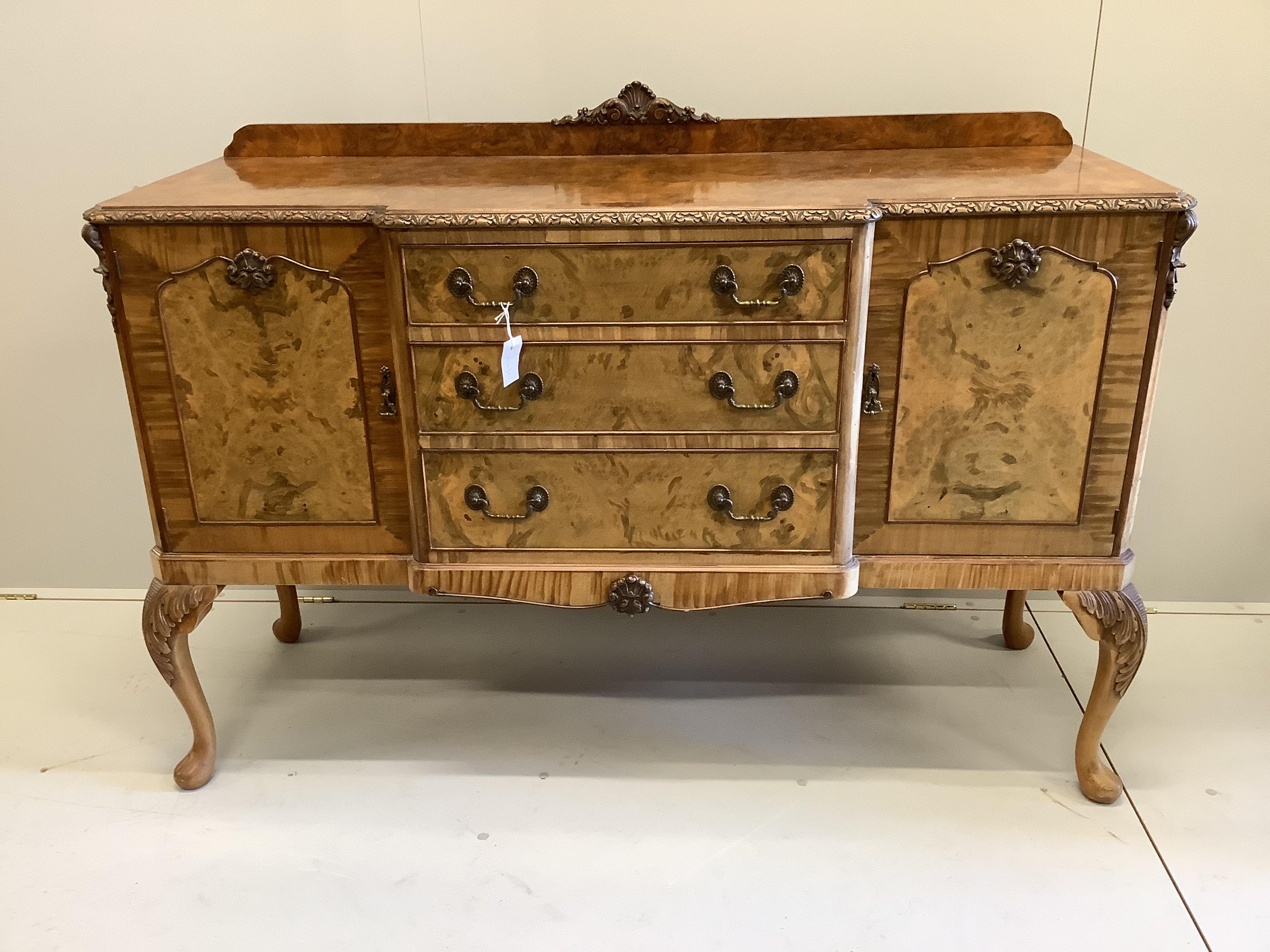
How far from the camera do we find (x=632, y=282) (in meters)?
1.47

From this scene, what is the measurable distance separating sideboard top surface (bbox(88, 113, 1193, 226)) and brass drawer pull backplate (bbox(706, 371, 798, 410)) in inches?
8.9

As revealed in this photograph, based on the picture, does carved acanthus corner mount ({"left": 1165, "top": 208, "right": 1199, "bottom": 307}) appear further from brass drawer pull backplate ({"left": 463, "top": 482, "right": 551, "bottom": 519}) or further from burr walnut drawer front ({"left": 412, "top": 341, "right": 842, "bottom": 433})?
brass drawer pull backplate ({"left": 463, "top": 482, "right": 551, "bottom": 519})

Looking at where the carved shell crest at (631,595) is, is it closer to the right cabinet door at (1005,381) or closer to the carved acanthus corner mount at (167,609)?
the right cabinet door at (1005,381)

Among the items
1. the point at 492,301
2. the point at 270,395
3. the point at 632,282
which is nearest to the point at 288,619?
the point at 270,395

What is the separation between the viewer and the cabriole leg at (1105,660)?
166 centimetres

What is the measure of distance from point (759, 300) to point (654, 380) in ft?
0.63

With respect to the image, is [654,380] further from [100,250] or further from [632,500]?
[100,250]

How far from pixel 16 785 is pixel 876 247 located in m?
1.74

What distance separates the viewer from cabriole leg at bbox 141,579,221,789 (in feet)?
5.67

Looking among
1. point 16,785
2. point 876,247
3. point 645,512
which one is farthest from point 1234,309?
point 16,785

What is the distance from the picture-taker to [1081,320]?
149 centimetres

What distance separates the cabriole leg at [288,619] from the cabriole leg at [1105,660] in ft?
5.11

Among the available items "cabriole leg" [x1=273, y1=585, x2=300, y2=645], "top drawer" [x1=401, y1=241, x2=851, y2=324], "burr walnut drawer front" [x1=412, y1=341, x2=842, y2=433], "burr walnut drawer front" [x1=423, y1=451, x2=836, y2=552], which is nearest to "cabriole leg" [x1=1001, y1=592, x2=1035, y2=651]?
"burr walnut drawer front" [x1=423, y1=451, x2=836, y2=552]

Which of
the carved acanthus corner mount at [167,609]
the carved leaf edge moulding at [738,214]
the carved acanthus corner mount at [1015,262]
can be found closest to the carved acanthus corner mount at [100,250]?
the carved leaf edge moulding at [738,214]
